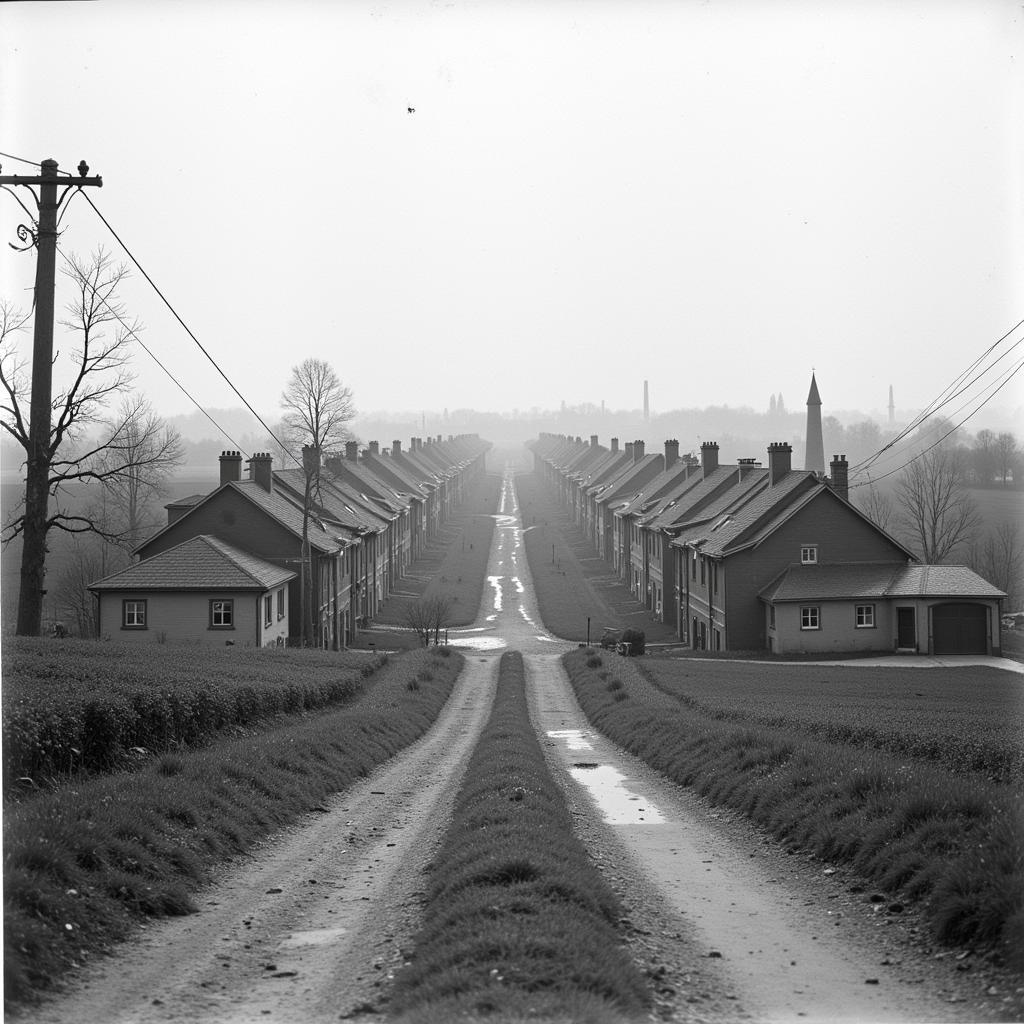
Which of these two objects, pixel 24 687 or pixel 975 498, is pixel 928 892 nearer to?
pixel 24 687

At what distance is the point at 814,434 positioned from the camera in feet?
270

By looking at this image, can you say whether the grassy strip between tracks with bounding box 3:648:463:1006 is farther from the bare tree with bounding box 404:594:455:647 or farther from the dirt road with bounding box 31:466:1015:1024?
the bare tree with bounding box 404:594:455:647

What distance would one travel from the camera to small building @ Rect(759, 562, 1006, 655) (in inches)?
1793

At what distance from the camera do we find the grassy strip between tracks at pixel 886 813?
821 cm

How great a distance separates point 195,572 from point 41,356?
74.2 ft

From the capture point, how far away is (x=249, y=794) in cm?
1445

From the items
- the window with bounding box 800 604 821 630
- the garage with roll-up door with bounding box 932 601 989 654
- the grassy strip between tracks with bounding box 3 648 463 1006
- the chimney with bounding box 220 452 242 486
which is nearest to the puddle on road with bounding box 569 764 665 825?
the grassy strip between tracks with bounding box 3 648 463 1006

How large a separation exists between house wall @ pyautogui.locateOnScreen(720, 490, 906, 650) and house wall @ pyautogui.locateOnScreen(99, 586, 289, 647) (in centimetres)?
2104

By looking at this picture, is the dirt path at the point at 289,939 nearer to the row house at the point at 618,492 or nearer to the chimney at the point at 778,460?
the chimney at the point at 778,460

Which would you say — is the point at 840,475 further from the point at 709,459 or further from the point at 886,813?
the point at 886,813

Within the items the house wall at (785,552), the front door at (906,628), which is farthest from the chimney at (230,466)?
the front door at (906,628)

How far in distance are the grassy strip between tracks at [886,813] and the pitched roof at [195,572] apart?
73.9 feet

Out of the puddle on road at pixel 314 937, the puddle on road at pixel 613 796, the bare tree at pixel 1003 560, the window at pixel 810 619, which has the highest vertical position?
the bare tree at pixel 1003 560

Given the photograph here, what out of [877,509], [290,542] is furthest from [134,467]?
[877,509]
